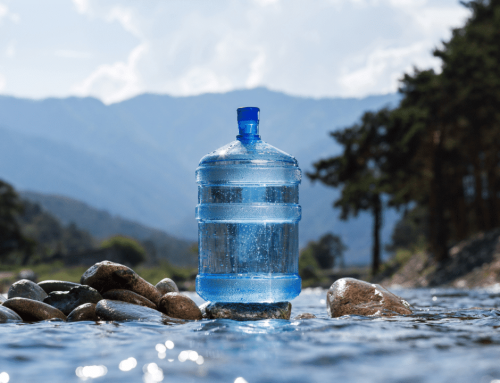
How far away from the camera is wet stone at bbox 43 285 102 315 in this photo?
6852 millimetres

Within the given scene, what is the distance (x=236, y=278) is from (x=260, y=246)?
0.50 meters

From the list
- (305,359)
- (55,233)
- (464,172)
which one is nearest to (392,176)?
(464,172)

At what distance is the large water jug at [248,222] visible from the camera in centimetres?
669

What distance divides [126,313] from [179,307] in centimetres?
76

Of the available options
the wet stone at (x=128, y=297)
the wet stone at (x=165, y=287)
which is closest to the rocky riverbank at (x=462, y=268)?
the wet stone at (x=165, y=287)

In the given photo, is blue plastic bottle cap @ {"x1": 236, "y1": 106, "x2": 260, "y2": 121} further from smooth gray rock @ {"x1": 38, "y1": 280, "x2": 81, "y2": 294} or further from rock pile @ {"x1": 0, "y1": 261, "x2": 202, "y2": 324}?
smooth gray rock @ {"x1": 38, "y1": 280, "x2": 81, "y2": 294}

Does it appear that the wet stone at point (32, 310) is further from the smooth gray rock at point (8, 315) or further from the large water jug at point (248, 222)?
the large water jug at point (248, 222)

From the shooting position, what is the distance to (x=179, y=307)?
264 inches

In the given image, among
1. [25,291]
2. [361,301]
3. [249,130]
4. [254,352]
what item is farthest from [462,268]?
[254,352]

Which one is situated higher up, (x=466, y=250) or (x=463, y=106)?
(x=463, y=106)

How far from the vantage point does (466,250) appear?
81.1ft

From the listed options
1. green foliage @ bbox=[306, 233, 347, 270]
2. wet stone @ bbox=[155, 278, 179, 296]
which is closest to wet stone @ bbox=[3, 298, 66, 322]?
wet stone @ bbox=[155, 278, 179, 296]

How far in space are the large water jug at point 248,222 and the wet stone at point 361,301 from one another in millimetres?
572

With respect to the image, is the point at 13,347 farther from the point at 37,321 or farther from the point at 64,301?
the point at 64,301
